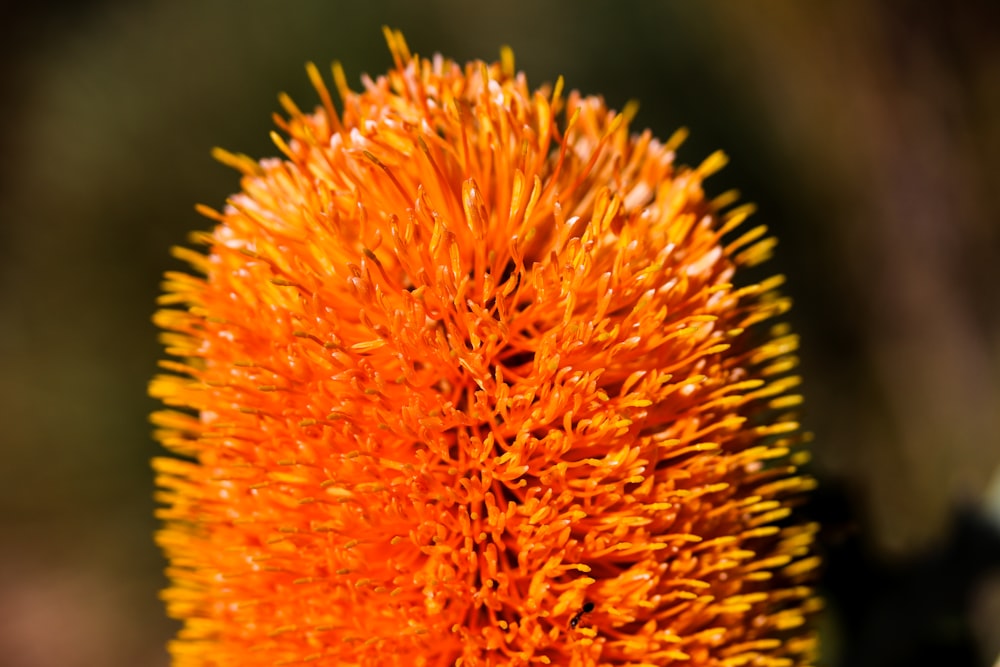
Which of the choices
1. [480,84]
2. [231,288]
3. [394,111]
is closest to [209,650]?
[231,288]

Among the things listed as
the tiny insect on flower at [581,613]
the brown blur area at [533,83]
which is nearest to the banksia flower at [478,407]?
the tiny insect on flower at [581,613]

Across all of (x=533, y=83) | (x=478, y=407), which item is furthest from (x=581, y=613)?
(x=533, y=83)

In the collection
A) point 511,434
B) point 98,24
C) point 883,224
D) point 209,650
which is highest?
point 98,24

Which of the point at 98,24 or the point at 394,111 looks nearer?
the point at 394,111

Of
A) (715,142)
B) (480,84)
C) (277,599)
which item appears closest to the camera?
(277,599)

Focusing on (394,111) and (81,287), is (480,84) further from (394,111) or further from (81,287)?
(81,287)

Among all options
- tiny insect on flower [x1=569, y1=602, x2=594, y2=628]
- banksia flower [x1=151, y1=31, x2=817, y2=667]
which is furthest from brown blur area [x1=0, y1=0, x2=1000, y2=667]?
tiny insect on flower [x1=569, y1=602, x2=594, y2=628]

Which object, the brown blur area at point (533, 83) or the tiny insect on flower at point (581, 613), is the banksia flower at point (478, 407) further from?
the brown blur area at point (533, 83)

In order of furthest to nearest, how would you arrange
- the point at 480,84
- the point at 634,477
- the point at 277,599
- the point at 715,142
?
1. the point at 715,142
2. the point at 480,84
3. the point at 277,599
4. the point at 634,477
